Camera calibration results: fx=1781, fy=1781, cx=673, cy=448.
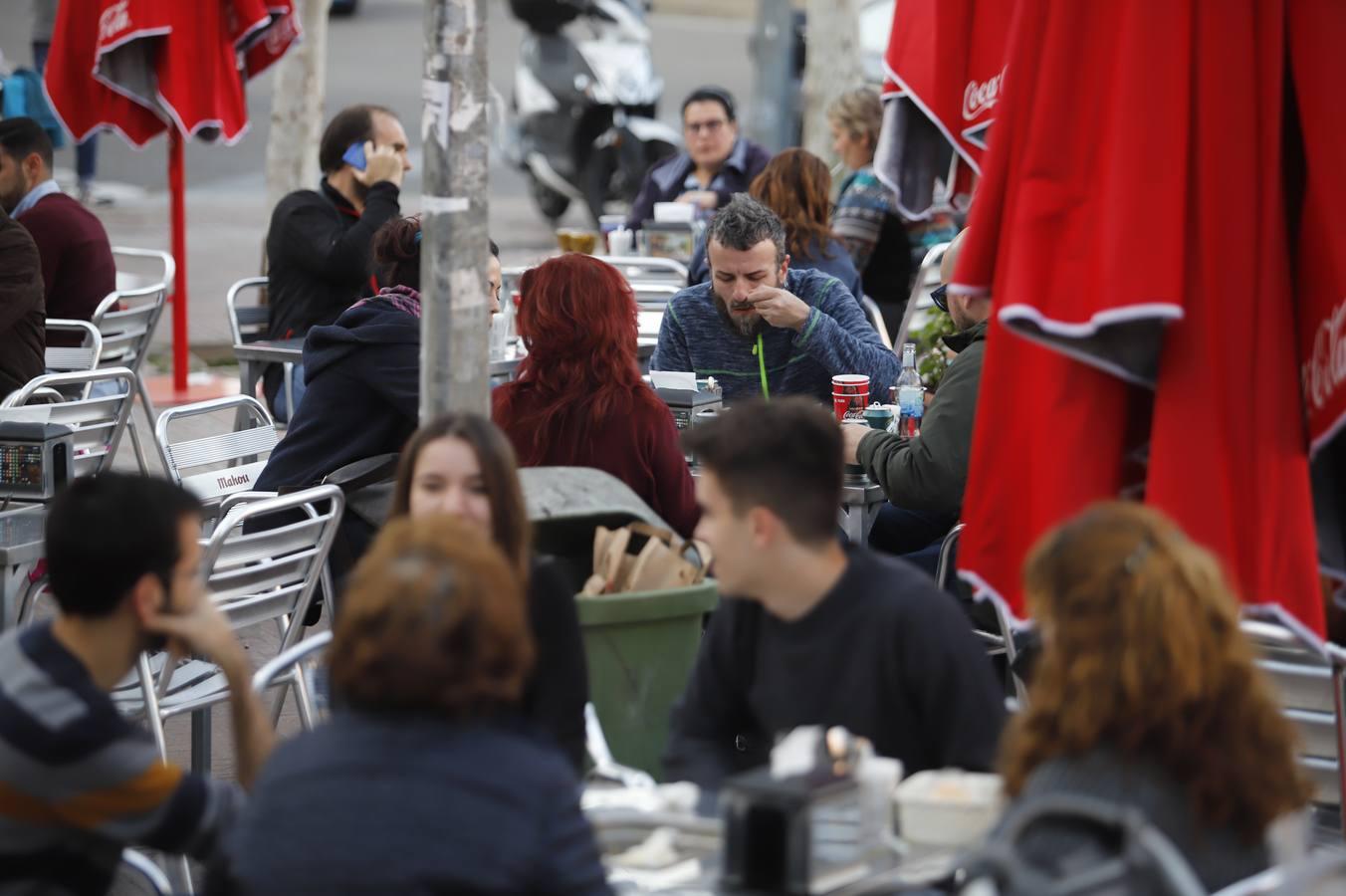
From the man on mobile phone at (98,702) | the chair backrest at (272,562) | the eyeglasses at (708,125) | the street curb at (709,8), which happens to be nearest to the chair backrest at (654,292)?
the eyeglasses at (708,125)

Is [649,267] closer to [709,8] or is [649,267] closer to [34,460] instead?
[34,460]

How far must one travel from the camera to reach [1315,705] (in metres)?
3.41

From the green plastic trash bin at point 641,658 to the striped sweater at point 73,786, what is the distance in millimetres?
947

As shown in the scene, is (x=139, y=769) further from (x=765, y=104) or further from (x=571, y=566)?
(x=765, y=104)

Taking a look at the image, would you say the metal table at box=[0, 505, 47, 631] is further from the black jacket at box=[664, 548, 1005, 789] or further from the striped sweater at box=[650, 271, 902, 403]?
the striped sweater at box=[650, 271, 902, 403]

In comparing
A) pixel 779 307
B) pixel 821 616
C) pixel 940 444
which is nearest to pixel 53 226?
pixel 779 307

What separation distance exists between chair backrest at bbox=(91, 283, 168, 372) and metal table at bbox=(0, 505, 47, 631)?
9.02 ft

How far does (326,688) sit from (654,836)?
0.68 m

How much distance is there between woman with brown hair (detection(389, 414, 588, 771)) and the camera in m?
3.00

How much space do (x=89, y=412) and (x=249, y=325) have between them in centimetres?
192

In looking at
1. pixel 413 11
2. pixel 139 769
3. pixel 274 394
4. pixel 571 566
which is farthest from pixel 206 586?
pixel 413 11

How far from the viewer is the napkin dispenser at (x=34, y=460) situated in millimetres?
4457

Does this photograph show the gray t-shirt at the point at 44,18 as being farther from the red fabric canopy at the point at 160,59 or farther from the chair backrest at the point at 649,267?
the chair backrest at the point at 649,267

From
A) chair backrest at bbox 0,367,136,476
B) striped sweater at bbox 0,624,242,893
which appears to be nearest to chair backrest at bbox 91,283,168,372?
chair backrest at bbox 0,367,136,476
